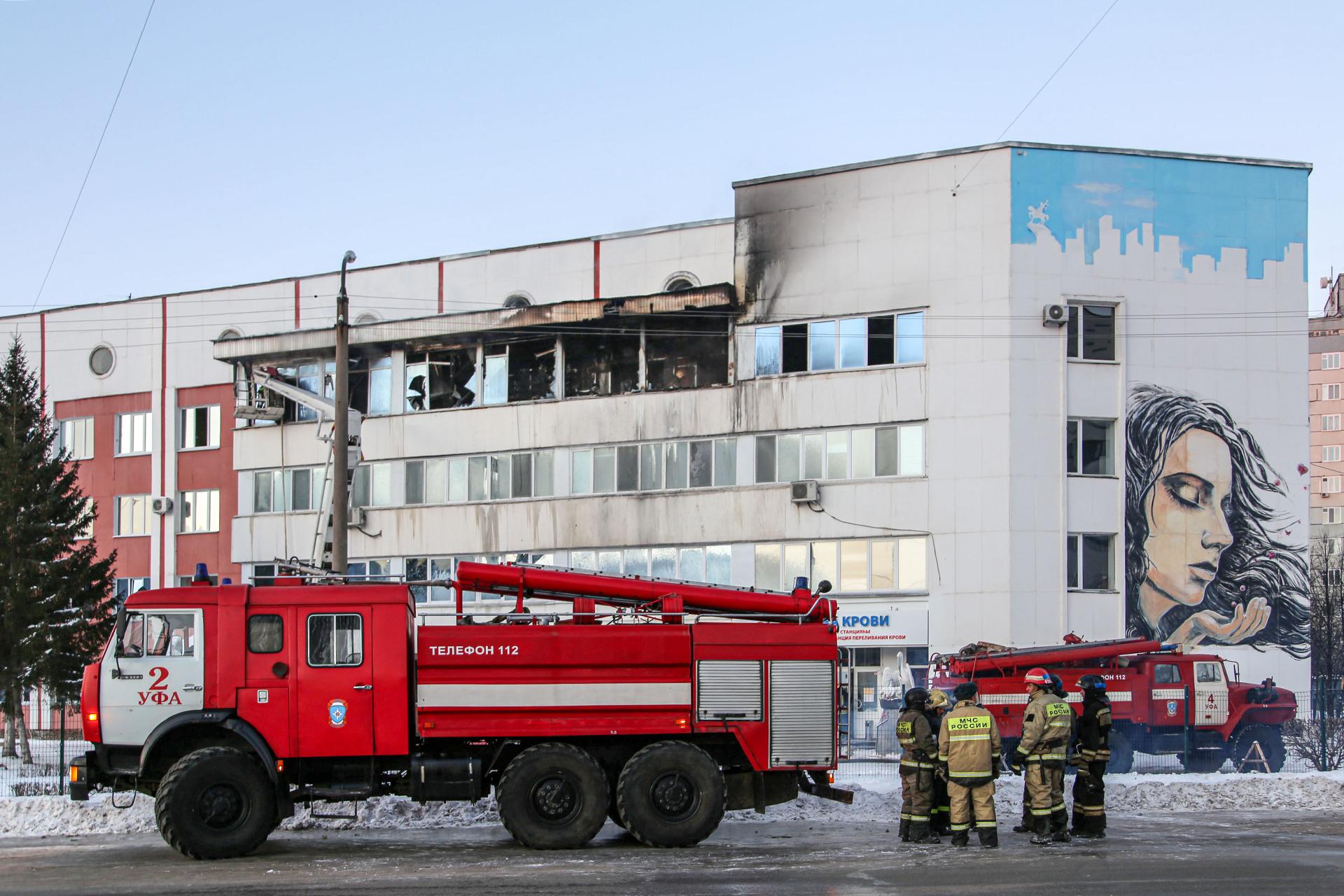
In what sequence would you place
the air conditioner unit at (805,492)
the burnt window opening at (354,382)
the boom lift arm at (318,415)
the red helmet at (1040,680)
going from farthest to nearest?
the burnt window opening at (354,382), the air conditioner unit at (805,492), the boom lift arm at (318,415), the red helmet at (1040,680)

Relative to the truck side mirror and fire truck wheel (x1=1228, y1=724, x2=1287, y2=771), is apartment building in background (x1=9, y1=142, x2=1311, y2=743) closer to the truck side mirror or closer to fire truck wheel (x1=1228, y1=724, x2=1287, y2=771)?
fire truck wheel (x1=1228, y1=724, x2=1287, y2=771)

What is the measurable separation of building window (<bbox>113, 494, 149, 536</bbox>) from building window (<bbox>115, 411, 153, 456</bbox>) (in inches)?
56.3

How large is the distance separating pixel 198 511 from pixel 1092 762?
34.7 metres

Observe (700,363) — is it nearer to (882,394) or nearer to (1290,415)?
(882,394)

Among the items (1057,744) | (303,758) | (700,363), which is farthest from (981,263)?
(303,758)

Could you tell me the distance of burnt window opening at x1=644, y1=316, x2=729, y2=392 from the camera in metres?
36.2

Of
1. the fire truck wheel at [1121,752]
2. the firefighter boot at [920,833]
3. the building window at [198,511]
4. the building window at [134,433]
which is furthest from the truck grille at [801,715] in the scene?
the building window at [134,433]

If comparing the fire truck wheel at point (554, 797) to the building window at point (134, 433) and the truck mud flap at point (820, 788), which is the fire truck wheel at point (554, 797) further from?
the building window at point (134, 433)

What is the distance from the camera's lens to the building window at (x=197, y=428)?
4359 centimetres

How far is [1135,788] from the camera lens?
1880 centimetres

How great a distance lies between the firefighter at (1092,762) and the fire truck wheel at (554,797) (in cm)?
497

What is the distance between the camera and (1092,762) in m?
14.7

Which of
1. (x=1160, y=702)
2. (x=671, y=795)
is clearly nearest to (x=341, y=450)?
(x=671, y=795)

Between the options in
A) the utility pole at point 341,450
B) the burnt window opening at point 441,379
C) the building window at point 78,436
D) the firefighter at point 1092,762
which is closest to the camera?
the firefighter at point 1092,762
